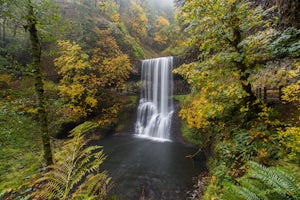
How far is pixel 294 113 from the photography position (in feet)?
14.4

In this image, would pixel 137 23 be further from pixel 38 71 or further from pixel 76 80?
pixel 38 71

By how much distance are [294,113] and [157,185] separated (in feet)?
16.6

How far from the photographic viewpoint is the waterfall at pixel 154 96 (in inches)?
515

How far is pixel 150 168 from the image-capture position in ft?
24.3

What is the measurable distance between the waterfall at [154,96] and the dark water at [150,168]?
2.29 meters

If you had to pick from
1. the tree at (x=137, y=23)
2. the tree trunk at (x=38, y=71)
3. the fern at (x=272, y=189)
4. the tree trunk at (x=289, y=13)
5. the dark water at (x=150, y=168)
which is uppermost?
the tree at (x=137, y=23)

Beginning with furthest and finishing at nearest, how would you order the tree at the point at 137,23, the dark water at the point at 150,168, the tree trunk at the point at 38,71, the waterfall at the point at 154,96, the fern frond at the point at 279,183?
the tree at the point at 137,23
the waterfall at the point at 154,96
the dark water at the point at 150,168
the tree trunk at the point at 38,71
the fern frond at the point at 279,183

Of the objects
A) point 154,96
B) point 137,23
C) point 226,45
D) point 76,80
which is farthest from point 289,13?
point 137,23

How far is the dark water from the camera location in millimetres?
5656

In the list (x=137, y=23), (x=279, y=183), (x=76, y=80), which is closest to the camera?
(x=279, y=183)

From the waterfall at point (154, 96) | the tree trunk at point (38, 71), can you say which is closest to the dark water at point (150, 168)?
the waterfall at point (154, 96)

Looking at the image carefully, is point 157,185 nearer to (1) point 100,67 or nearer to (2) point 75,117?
(2) point 75,117

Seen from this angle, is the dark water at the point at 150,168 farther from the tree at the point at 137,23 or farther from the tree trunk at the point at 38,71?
the tree at the point at 137,23

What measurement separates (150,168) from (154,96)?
9193 millimetres
